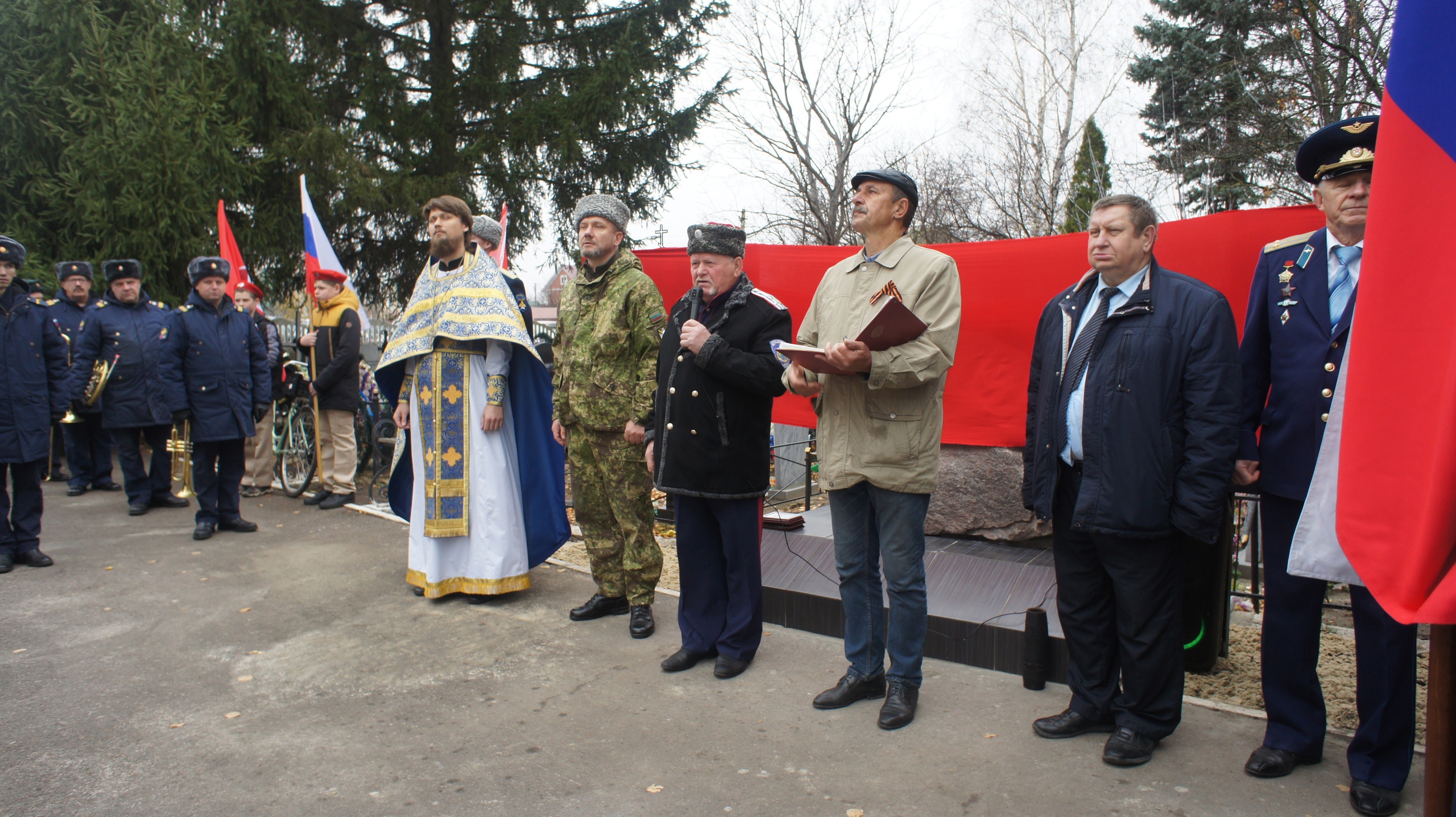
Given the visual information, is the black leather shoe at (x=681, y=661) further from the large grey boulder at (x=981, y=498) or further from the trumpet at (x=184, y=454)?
the trumpet at (x=184, y=454)

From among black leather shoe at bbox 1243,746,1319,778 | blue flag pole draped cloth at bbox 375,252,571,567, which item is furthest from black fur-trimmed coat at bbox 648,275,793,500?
black leather shoe at bbox 1243,746,1319,778

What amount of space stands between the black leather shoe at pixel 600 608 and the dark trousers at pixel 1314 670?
3041 mm

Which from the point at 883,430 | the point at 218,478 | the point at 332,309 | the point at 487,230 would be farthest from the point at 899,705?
the point at 332,309

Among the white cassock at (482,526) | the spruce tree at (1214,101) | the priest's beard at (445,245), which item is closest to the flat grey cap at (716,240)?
the white cassock at (482,526)

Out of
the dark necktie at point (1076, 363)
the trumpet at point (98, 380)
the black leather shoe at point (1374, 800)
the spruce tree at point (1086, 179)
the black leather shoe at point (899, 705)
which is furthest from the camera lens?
the spruce tree at point (1086, 179)

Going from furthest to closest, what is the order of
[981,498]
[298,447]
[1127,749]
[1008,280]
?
[298,447] < [981,498] < [1008,280] < [1127,749]

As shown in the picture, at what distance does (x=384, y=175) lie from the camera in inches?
471

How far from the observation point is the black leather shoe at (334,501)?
7672mm

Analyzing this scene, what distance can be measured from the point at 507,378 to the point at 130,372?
4551 mm

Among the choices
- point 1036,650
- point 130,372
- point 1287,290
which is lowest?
point 1036,650

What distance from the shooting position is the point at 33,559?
19.0 ft

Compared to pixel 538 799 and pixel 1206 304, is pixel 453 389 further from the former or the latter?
pixel 1206 304

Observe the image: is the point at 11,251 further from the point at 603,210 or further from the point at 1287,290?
the point at 1287,290

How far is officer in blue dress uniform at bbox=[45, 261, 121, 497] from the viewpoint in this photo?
852 cm
